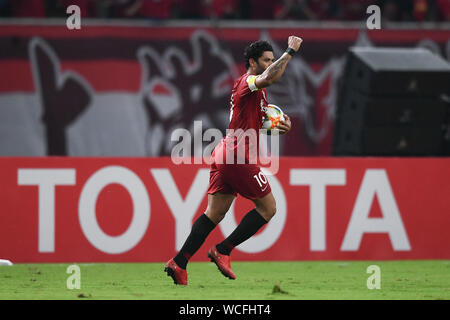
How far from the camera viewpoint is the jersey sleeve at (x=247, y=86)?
7973 mm

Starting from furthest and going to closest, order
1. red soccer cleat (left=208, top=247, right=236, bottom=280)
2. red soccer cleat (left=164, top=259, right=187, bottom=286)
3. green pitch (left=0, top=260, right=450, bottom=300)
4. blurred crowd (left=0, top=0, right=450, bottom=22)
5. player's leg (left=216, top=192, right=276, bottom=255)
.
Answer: blurred crowd (left=0, top=0, right=450, bottom=22) < player's leg (left=216, top=192, right=276, bottom=255) < red soccer cleat (left=208, top=247, right=236, bottom=280) < red soccer cleat (left=164, top=259, right=187, bottom=286) < green pitch (left=0, top=260, right=450, bottom=300)

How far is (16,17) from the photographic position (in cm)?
1538

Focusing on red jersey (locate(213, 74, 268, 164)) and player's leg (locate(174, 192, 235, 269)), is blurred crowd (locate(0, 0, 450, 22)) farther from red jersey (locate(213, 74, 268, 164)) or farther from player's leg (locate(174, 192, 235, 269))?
player's leg (locate(174, 192, 235, 269))

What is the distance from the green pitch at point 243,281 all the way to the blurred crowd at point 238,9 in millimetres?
6151

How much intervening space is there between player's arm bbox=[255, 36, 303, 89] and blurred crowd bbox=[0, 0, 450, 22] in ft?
25.8

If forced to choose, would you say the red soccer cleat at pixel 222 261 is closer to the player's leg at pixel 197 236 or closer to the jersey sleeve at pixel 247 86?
the player's leg at pixel 197 236

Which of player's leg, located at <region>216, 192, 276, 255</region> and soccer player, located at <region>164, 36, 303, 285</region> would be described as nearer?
soccer player, located at <region>164, 36, 303, 285</region>

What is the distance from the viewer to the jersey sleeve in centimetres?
797

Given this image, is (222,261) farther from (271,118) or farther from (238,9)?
(238,9)

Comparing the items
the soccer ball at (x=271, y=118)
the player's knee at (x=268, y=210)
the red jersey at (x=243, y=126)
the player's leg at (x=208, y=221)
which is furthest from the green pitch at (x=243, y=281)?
the soccer ball at (x=271, y=118)

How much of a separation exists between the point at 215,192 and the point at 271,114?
2.78 ft

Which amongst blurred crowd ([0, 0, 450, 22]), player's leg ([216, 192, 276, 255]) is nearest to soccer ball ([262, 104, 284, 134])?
player's leg ([216, 192, 276, 255])

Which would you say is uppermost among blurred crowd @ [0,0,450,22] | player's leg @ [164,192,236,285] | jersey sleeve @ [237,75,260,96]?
blurred crowd @ [0,0,450,22]

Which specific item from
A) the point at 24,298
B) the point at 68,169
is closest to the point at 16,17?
the point at 68,169
